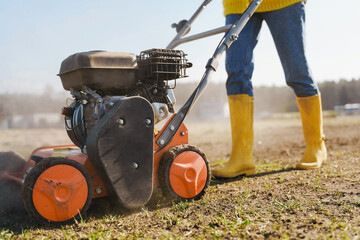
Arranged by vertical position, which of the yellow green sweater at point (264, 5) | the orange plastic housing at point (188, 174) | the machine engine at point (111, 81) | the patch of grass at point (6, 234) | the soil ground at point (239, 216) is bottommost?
the soil ground at point (239, 216)

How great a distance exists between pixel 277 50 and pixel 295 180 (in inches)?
47.0

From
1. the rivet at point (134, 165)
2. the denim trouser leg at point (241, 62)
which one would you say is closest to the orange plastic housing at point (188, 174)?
the rivet at point (134, 165)

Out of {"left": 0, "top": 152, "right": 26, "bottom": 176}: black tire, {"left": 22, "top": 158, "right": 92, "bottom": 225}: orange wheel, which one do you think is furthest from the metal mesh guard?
{"left": 0, "top": 152, "right": 26, "bottom": 176}: black tire

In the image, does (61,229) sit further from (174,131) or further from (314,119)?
(314,119)

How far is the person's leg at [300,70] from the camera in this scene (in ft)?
10.1

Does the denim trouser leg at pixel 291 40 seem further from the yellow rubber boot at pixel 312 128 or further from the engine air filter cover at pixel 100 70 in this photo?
the engine air filter cover at pixel 100 70

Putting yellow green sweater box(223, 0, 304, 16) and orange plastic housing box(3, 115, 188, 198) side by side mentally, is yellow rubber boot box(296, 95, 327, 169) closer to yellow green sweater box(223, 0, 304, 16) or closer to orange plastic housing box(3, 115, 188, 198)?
yellow green sweater box(223, 0, 304, 16)

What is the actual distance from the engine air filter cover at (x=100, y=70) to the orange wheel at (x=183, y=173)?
0.53 meters

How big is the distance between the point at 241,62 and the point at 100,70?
1.39 metres

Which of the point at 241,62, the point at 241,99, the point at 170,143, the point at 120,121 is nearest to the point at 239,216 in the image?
the point at 170,143

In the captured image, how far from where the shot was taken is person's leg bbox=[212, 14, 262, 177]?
301 centimetres

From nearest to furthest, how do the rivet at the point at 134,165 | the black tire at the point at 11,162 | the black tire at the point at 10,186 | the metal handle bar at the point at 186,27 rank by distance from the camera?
the rivet at the point at 134,165
the black tire at the point at 10,186
the black tire at the point at 11,162
the metal handle bar at the point at 186,27

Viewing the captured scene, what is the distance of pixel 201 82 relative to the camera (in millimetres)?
2344

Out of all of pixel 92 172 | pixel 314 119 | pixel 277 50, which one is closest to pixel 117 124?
pixel 92 172
